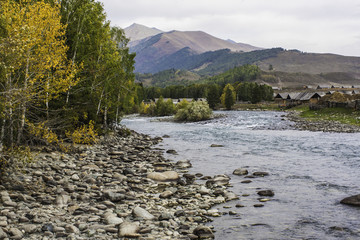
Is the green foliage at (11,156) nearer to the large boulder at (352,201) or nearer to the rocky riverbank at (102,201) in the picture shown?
the rocky riverbank at (102,201)

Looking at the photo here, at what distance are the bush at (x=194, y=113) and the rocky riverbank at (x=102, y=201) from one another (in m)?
73.5

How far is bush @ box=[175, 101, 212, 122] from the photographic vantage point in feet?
319

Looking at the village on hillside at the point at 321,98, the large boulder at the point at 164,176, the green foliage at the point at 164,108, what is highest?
the village on hillside at the point at 321,98

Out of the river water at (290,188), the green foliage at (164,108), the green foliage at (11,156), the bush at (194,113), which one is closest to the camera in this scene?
the river water at (290,188)

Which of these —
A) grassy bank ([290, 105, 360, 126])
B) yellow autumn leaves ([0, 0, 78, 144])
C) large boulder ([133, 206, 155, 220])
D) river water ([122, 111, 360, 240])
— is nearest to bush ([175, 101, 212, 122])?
grassy bank ([290, 105, 360, 126])

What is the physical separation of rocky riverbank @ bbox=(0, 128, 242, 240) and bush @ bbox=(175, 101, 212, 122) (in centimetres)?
7349

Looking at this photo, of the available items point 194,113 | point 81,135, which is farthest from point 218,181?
point 194,113

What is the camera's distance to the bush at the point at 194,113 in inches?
3829

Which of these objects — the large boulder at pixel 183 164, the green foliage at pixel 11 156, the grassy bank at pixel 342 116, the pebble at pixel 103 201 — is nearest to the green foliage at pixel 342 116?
the grassy bank at pixel 342 116

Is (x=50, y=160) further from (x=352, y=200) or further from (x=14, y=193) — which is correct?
(x=352, y=200)

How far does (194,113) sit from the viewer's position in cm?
9694

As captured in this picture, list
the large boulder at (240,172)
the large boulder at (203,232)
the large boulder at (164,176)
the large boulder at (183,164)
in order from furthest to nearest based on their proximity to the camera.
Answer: the large boulder at (183,164), the large boulder at (240,172), the large boulder at (164,176), the large boulder at (203,232)

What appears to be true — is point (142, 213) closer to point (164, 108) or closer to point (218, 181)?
point (218, 181)

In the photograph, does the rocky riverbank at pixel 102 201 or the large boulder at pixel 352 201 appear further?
the large boulder at pixel 352 201
